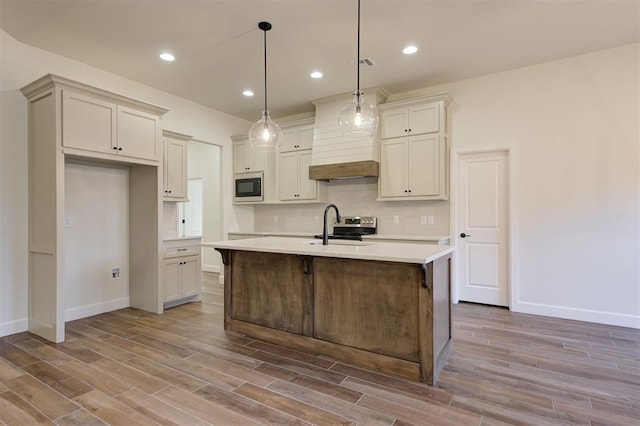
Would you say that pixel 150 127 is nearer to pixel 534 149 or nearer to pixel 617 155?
pixel 534 149

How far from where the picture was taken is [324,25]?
3.16 m

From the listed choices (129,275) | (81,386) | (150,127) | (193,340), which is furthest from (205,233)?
(81,386)

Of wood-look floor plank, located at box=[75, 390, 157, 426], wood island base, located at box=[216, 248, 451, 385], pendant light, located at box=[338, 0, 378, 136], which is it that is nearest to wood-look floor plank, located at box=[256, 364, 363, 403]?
wood island base, located at box=[216, 248, 451, 385]

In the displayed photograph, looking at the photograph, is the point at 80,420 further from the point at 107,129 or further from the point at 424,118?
the point at 424,118

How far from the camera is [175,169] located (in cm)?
465

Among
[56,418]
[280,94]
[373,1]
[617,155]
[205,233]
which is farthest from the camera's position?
[205,233]

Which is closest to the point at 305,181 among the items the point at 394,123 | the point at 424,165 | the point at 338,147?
the point at 338,147

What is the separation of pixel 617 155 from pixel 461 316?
239 centimetres

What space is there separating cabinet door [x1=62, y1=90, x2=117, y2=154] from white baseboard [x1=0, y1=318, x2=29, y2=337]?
185 cm

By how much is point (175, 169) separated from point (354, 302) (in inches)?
129

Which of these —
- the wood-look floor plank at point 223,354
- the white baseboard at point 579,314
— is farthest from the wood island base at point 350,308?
the white baseboard at point 579,314

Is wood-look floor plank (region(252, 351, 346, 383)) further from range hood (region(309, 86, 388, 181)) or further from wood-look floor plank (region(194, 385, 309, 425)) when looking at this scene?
range hood (region(309, 86, 388, 181))

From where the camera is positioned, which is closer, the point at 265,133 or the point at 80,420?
the point at 80,420

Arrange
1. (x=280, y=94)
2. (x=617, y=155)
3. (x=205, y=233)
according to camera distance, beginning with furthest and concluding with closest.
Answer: (x=205, y=233) < (x=280, y=94) < (x=617, y=155)
